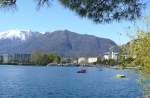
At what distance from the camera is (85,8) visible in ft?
25.7

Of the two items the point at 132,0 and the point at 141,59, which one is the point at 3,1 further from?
the point at 141,59

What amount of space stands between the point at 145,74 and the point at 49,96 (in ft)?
121

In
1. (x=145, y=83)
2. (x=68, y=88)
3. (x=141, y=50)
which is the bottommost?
(x=68, y=88)

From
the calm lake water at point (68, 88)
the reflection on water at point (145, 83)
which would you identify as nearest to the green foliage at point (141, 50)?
the reflection on water at point (145, 83)

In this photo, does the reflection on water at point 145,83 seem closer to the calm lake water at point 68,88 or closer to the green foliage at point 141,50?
the green foliage at point 141,50

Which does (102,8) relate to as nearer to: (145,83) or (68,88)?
(145,83)

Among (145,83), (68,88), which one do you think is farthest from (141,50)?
(68,88)

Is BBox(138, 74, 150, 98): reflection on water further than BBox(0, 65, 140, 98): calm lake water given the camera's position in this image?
No

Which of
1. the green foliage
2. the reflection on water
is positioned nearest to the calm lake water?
the reflection on water

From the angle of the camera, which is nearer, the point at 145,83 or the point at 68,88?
the point at 145,83

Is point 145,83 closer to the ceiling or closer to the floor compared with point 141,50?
closer to the floor

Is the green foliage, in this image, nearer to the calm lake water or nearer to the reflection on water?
the reflection on water

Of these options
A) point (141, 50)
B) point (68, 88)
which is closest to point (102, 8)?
point (141, 50)

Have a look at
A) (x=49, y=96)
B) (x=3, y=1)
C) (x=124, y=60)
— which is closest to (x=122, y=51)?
(x=124, y=60)
